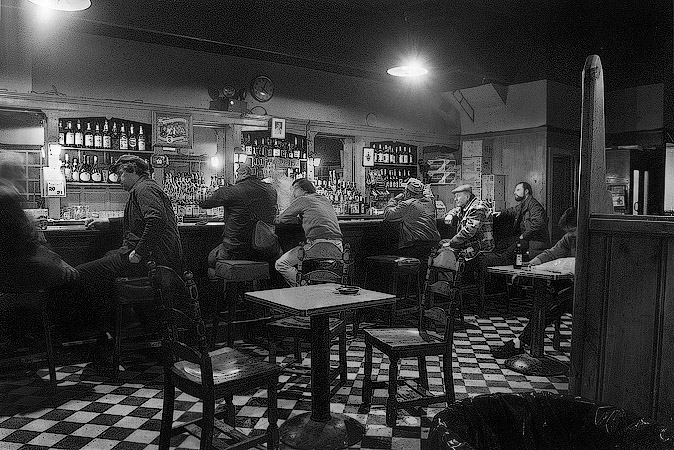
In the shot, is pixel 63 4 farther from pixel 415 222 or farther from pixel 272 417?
pixel 415 222

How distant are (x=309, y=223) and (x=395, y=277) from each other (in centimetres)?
141

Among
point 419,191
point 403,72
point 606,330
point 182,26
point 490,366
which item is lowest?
point 490,366

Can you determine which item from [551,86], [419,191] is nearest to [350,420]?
[419,191]

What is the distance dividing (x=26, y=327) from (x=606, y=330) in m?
4.63

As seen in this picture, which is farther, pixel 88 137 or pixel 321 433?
pixel 88 137

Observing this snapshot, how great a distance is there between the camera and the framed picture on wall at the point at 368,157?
1010cm

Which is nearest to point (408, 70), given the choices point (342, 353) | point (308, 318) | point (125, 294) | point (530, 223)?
point (530, 223)

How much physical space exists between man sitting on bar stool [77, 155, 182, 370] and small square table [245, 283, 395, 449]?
1.50 meters

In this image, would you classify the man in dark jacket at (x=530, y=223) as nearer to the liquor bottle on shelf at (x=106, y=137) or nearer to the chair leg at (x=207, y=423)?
the liquor bottle on shelf at (x=106, y=137)

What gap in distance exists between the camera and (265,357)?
16.9 feet

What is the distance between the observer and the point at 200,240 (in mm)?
5715

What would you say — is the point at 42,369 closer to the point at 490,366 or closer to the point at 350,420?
the point at 350,420

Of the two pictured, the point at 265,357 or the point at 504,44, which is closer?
the point at 265,357

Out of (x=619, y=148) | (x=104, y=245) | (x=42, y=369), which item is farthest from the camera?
(x=619, y=148)
